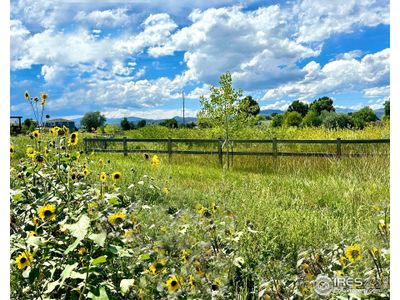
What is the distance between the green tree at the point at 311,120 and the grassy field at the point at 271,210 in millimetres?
4055

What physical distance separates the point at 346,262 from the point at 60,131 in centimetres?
167

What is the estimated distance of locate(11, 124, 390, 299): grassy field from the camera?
6.39ft

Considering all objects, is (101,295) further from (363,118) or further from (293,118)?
(293,118)

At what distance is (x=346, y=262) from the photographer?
6.71 feet

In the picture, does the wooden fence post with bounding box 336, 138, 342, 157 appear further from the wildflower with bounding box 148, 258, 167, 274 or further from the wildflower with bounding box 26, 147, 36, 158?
the wildflower with bounding box 148, 258, 167, 274

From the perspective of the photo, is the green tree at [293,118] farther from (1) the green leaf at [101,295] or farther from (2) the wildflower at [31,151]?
(1) the green leaf at [101,295]

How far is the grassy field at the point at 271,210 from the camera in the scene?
195cm

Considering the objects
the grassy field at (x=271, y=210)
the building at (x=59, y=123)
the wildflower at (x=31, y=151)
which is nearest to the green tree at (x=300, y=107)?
the grassy field at (x=271, y=210)

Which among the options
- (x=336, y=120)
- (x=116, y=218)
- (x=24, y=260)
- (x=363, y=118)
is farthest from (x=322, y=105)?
(x=24, y=260)

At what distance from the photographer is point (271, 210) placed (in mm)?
3160

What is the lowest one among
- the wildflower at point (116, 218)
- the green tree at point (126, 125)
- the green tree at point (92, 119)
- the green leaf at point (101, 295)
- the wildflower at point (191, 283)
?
the wildflower at point (191, 283)

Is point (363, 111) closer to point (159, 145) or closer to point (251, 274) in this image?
point (159, 145)

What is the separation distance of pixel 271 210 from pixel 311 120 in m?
9.19

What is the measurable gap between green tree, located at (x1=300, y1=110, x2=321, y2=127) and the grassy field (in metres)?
4.05
